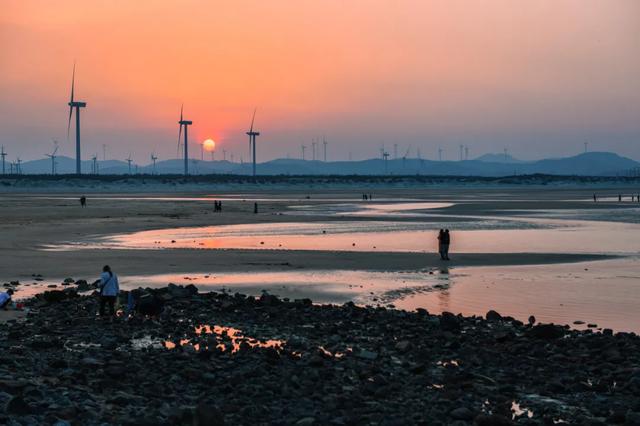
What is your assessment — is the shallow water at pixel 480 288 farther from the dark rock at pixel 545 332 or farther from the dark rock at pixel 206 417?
the dark rock at pixel 206 417

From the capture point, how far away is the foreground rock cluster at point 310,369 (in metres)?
13.0

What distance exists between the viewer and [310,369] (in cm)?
1581

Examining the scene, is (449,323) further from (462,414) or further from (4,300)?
(4,300)

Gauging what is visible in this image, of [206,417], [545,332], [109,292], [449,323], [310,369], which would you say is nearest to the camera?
[206,417]

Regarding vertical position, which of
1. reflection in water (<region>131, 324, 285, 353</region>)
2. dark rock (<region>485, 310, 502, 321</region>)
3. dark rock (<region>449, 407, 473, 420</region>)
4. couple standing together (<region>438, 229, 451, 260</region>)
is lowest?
dark rock (<region>449, 407, 473, 420</region>)

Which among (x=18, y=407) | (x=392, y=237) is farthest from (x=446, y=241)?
(x=18, y=407)

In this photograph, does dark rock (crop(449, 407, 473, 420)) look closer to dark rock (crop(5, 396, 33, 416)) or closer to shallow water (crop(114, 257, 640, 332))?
dark rock (crop(5, 396, 33, 416))

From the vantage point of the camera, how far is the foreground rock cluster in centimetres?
1304

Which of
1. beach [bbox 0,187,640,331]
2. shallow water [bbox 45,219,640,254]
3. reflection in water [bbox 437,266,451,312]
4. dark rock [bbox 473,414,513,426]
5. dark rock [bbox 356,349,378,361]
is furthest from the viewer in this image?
shallow water [bbox 45,219,640,254]

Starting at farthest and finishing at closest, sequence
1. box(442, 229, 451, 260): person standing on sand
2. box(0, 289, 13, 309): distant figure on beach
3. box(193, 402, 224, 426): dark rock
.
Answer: box(442, 229, 451, 260): person standing on sand
box(0, 289, 13, 309): distant figure on beach
box(193, 402, 224, 426): dark rock

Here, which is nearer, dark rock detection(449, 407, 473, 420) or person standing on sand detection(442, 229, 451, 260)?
dark rock detection(449, 407, 473, 420)

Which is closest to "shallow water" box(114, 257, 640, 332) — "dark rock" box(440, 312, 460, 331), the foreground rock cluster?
the foreground rock cluster

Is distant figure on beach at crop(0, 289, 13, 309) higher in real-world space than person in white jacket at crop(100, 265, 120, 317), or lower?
lower

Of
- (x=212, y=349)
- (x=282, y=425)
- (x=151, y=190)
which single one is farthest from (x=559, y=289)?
(x=151, y=190)
